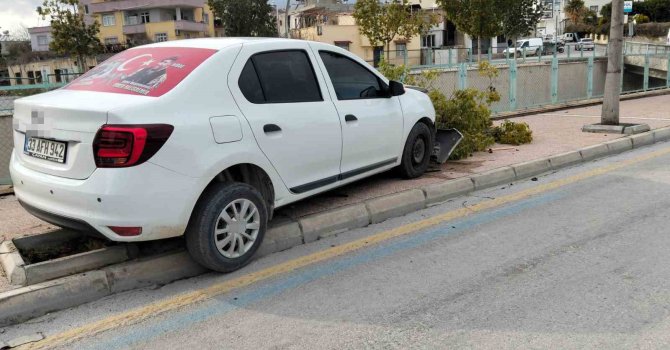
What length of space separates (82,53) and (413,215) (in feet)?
121

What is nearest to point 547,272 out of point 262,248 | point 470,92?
point 262,248

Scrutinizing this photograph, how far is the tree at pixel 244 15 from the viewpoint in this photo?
48094 millimetres

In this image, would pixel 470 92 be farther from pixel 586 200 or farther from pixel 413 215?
pixel 413 215

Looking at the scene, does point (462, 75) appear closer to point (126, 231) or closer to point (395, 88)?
point (395, 88)

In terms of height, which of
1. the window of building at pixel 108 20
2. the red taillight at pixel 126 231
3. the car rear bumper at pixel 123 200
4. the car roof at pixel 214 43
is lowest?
the red taillight at pixel 126 231

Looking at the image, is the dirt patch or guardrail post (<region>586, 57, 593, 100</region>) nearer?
the dirt patch

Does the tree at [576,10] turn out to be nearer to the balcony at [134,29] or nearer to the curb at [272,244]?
the balcony at [134,29]

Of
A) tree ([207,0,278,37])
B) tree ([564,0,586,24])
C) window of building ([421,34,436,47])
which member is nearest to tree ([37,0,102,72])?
tree ([207,0,278,37])

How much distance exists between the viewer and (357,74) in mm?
5734

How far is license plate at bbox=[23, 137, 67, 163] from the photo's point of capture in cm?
382

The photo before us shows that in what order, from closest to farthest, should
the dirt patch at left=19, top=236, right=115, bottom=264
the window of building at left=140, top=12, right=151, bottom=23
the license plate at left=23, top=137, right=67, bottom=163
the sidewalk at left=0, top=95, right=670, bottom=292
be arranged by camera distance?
the license plate at left=23, top=137, right=67, bottom=163 → the dirt patch at left=19, top=236, right=115, bottom=264 → the sidewalk at left=0, top=95, right=670, bottom=292 → the window of building at left=140, top=12, right=151, bottom=23

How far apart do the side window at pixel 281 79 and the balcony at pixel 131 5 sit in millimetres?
62346

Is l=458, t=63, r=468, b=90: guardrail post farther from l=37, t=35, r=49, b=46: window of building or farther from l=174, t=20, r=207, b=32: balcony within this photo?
l=37, t=35, r=49, b=46: window of building

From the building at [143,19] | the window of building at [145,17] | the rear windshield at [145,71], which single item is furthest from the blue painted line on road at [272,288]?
the window of building at [145,17]
